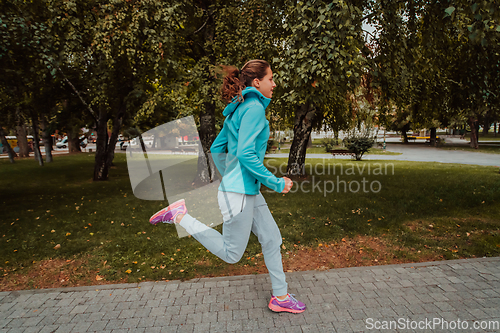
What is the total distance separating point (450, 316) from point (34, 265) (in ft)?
16.8

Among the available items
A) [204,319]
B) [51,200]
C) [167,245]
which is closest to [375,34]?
[167,245]

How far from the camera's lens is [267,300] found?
3260mm

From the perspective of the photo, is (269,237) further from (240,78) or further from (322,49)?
(322,49)

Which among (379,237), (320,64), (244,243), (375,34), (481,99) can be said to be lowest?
(379,237)

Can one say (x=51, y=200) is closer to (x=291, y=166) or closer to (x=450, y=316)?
(x=291, y=166)

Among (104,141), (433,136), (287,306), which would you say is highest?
(104,141)

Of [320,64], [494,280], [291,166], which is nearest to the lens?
[494,280]

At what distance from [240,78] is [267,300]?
7.32ft

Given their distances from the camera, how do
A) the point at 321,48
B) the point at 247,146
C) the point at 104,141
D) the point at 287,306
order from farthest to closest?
the point at 104,141 < the point at 321,48 < the point at 287,306 < the point at 247,146

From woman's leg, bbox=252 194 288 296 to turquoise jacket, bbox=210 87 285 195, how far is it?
20 centimetres

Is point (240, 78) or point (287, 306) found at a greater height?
point (240, 78)

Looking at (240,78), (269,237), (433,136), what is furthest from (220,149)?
(433,136)

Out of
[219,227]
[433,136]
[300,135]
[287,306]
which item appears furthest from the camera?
[433,136]

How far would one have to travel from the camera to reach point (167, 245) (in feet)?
16.7
